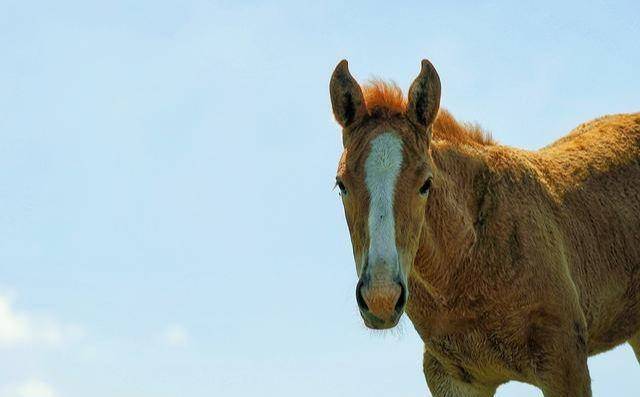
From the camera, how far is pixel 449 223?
25.7ft

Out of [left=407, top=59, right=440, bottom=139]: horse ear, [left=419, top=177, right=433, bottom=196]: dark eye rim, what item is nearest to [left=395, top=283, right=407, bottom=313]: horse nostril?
[left=419, top=177, right=433, bottom=196]: dark eye rim

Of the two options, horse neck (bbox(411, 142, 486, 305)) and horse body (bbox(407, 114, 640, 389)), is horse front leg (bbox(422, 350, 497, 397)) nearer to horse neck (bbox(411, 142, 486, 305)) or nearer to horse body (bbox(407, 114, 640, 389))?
horse body (bbox(407, 114, 640, 389))

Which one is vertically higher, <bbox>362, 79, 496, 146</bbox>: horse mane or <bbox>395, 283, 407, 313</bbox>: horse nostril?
<bbox>362, 79, 496, 146</bbox>: horse mane

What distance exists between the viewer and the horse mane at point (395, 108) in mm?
7652

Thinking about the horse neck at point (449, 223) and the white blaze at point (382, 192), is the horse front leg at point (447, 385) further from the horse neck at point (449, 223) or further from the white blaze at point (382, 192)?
the white blaze at point (382, 192)

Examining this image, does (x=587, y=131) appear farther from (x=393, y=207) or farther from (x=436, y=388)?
(x=393, y=207)

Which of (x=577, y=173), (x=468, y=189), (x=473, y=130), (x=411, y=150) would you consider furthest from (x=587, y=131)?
(x=411, y=150)

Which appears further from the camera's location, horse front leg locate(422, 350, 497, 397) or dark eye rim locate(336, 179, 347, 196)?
horse front leg locate(422, 350, 497, 397)

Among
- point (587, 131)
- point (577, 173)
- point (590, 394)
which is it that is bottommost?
point (590, 394)

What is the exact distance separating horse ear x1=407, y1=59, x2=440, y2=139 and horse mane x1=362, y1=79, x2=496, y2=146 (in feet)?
0.30

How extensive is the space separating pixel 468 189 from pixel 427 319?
3.53ft

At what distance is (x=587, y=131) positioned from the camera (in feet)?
34.5

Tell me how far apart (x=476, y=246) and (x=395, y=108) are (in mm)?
1296

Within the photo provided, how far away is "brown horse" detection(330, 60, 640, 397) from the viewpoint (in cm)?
702
